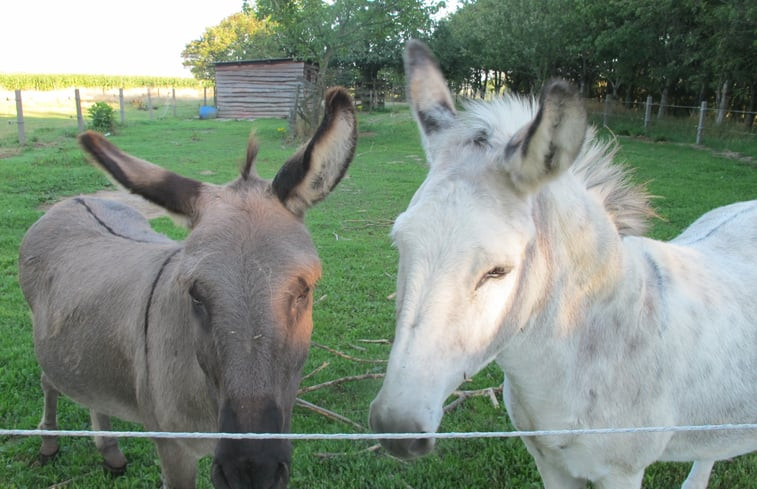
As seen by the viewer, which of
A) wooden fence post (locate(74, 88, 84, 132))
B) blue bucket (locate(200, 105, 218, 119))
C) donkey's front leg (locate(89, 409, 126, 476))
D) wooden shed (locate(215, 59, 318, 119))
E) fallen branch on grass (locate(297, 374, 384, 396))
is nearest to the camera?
donkey's front leg (locate(89, 409, 126, 476))

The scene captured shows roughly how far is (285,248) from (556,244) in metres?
1.05

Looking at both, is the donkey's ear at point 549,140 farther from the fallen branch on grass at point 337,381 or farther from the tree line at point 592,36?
the tree line at point 592,36

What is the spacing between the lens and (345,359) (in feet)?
15.6

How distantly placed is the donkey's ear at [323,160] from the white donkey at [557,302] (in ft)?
1.06

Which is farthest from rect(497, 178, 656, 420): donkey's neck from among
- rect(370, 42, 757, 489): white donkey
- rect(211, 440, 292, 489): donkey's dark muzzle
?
rect(211, 440, 292, 489): donkey's dark muzzle

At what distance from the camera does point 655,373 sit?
6.77 ft

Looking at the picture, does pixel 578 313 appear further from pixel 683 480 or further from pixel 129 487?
pixel 129 487

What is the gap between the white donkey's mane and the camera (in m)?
2.05

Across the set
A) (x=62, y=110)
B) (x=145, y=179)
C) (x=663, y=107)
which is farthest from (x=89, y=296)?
(x=62, y=110)

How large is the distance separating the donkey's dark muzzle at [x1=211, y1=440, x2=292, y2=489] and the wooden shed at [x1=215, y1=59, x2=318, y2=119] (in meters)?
29.8

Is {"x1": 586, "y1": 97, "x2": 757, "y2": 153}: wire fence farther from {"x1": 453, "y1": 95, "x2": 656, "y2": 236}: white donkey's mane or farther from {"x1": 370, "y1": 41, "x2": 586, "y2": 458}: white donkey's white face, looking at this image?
{"x1": 370, "y1": 41, "x2": 586, "y2": 458}: white donkey's white face

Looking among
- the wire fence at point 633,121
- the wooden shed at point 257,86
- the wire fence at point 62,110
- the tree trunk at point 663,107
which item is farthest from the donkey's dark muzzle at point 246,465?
the wooden shed at point 257,86

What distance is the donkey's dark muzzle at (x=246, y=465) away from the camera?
5.67 ft

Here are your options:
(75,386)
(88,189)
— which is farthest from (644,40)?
(75,386)
